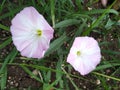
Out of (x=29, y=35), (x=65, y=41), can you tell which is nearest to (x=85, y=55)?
(x=65, y=41)

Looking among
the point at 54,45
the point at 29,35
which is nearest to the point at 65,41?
the point at 54,45

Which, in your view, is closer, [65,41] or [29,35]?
[29,35]

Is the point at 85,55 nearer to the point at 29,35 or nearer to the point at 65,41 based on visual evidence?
the point at 65,41

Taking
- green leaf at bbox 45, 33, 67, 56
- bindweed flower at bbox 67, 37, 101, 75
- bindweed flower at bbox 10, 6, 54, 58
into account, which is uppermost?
bindweed flower at bbox 10, 6, 54, 58

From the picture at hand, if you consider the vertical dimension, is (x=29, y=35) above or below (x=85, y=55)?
above

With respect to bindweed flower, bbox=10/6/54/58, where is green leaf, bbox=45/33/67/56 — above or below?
below

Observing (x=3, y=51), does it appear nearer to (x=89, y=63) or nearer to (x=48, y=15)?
(x=48, y=15)
